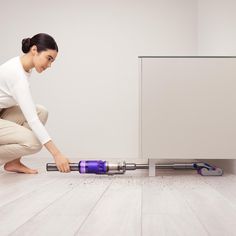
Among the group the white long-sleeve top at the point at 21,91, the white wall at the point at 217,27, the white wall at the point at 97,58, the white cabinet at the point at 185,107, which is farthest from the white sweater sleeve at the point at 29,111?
the white wall at the point at 97,58

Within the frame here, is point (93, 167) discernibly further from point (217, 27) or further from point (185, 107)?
point (217, 27)

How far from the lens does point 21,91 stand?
174 cm

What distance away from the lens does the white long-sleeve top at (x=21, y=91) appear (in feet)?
5.68

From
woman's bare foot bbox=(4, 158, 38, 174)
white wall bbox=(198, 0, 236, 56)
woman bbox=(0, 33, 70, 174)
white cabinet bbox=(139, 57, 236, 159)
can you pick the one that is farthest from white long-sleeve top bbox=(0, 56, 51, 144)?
white wall bbox=(198, 0, 236, 56)

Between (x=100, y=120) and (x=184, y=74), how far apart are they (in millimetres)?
1262

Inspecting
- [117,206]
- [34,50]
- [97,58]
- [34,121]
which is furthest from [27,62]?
[97,58]

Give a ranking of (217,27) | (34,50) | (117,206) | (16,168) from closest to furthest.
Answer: (117,206) → (34,50) → (16,168) → (217,27)

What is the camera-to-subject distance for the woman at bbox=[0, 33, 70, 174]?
174 cm

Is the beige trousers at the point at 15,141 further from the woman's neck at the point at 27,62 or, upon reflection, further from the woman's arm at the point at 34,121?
the woman's neck at the point at 27,62

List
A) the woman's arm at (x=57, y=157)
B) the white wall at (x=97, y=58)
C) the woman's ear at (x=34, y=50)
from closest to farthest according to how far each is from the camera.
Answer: the woman's arm at (x=57, y=157) → the woman's ear at (x=34, y=50) → the white wall at (x=97, y=58)

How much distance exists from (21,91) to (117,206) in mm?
846

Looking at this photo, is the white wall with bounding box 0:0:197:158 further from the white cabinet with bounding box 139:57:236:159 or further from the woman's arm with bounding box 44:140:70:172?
the woman's arm with bounding box 44:140:70:172

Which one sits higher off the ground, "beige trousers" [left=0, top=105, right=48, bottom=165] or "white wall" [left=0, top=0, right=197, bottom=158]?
"white wall" [left=0, top=0, right=197, bottom=158]

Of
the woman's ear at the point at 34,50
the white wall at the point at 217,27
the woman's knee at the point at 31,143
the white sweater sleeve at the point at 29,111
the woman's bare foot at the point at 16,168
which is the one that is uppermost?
the white wall at the point at 217,27
